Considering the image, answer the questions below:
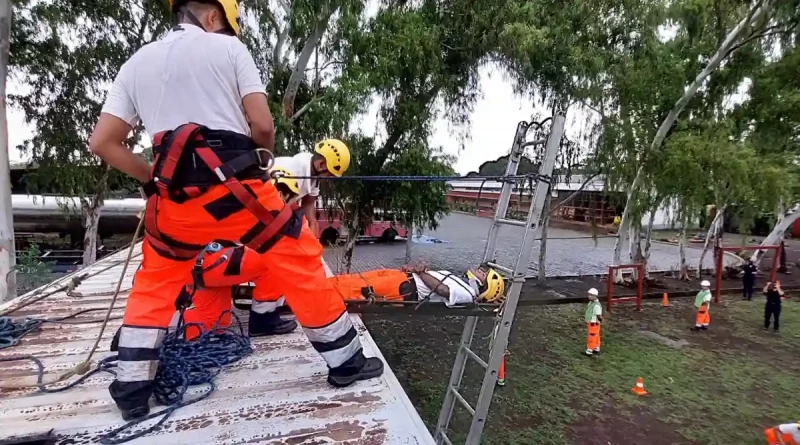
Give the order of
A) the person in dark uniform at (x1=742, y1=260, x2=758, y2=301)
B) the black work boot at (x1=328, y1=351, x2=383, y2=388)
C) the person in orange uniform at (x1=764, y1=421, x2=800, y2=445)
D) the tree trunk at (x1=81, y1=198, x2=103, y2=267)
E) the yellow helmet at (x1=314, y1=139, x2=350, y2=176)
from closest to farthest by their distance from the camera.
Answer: the black work boot at (x1=328, y1=351, x2=383, y2=388) < the yellow helmet at (x1=314, y1=139, x2=350, y2=176) < the person in orange uniform at (x1=764, y1=421, x2=800, y2=445) < the tree trunk at (x1=81, y1=198, x2=103, y2=267) < the person in dark uniform at (x1=742, y1=260, x2=758, y2=301)

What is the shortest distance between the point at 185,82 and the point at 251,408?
1.56 m

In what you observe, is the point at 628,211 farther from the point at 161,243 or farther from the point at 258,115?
the point at 161,243

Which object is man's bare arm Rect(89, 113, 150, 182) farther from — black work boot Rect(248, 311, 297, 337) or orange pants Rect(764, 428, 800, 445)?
orange pants Rect(764, 428, 800, 445)

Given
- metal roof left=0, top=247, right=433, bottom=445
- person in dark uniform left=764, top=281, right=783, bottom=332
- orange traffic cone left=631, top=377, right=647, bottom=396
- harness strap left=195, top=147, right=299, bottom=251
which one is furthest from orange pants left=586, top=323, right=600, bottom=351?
harness strap left=195, top=147, right=299, bottom=251

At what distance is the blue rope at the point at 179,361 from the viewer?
7.51ft

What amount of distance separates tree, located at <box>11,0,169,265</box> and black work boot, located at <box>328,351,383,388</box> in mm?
10394

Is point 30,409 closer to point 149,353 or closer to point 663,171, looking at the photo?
point 149,353

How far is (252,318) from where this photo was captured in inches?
132

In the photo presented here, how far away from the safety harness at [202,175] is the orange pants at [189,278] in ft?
0.10

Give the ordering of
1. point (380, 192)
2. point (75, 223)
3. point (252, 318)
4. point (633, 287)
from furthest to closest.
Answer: point (75, 223) < point (633, 287) < point (380, 192) < point (252, 318)

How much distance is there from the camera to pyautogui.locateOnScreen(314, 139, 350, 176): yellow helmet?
437cm

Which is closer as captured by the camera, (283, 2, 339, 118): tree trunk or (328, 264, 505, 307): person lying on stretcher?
(328, 264, 505, 307): person lying on stretcher

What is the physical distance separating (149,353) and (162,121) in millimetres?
1081

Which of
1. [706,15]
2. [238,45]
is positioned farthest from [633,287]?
[238,45]
